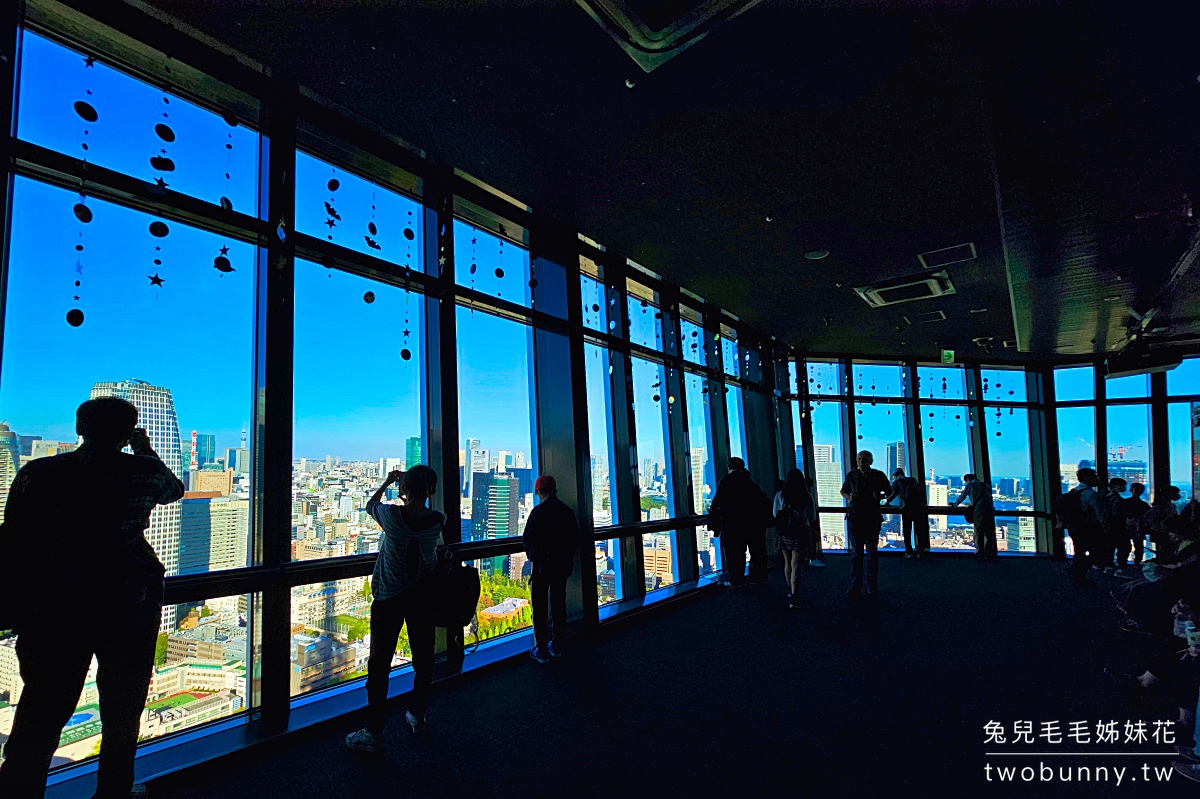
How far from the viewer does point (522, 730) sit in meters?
3.09

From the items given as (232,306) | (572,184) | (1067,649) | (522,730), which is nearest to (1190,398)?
(1067,649)

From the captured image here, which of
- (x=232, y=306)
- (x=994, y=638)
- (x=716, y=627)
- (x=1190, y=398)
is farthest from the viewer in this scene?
(x=1190, y=398)

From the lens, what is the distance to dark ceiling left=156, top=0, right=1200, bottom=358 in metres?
2.82

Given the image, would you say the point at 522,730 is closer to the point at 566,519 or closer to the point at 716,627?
the point at 566,519

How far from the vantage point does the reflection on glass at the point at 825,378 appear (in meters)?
11.0

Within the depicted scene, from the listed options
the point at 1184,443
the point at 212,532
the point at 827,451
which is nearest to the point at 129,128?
the point at 212,532

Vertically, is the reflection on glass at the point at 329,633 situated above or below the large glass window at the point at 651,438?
below

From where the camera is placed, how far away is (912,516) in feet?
33.3

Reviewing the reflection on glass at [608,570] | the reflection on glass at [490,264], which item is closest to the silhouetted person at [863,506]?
the reflection on glass at [608,570]

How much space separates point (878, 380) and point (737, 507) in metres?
6.31

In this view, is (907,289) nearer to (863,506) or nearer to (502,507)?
(863,506)

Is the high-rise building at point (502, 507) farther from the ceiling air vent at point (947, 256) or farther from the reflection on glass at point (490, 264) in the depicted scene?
the ceiling air vent at point (947, 256)

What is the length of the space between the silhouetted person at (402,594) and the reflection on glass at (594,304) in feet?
9.96

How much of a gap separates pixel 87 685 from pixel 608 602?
160 inches
